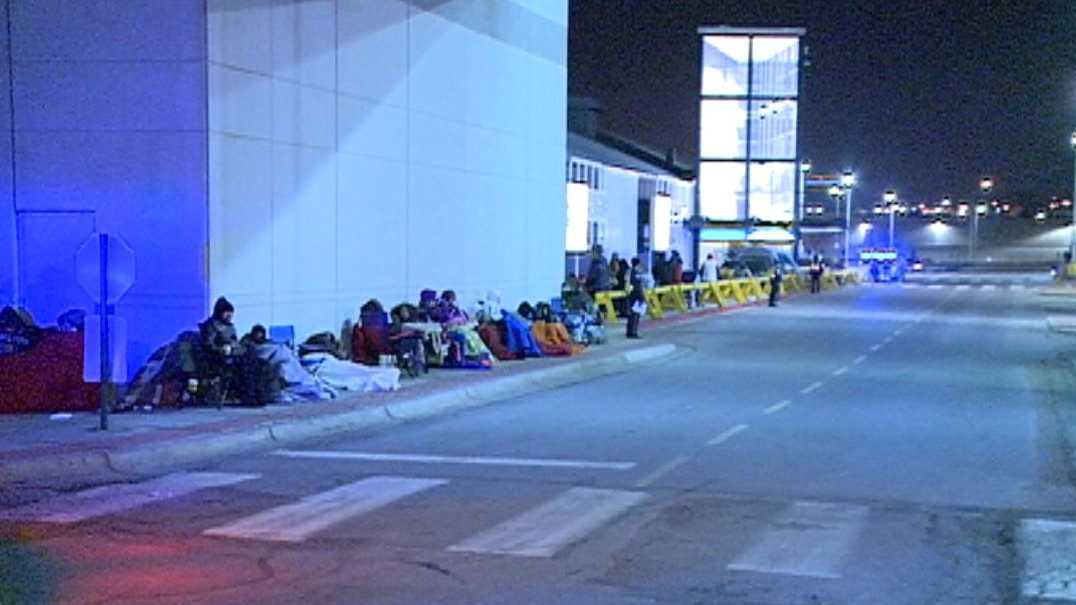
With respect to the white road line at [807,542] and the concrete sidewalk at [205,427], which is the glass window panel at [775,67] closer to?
the concrete sidewalk at [205,427]

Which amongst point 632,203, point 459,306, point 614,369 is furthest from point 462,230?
point 632,203

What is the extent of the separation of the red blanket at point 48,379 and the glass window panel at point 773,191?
65511 mm

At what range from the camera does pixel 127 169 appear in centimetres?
1762

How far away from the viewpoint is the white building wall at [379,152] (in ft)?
60.4

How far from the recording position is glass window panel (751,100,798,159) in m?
77.6

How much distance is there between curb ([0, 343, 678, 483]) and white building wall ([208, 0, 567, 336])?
2872 mm

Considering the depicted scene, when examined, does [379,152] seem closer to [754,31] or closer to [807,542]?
[807,542]

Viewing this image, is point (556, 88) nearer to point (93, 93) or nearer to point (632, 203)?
point (93, 93)

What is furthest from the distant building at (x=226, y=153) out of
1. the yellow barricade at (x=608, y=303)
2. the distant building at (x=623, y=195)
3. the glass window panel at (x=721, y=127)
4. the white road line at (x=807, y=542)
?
the glass window panel at (x=721, y=127)

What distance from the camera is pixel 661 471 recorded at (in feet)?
41.7

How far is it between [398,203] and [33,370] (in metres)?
8.52

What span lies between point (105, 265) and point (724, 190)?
6674 cm

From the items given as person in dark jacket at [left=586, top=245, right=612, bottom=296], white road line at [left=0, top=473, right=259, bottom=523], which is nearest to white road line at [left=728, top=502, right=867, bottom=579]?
white road line at [left=0, top=473, right=259, bottom=523]

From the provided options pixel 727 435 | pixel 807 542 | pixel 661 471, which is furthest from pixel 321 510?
pixel 727 435
